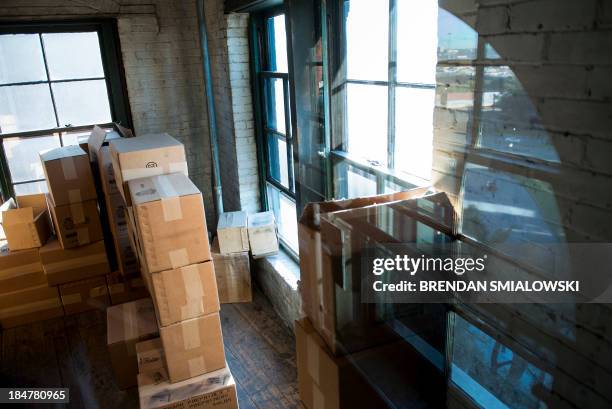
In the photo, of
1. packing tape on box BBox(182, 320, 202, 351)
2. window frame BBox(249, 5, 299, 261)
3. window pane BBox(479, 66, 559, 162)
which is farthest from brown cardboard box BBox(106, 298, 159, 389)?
window pane BBox(479, 66, 559, 162)

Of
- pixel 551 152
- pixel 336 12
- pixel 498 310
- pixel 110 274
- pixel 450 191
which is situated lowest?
pixel 110 274

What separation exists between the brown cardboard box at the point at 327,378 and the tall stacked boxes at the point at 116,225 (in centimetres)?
203

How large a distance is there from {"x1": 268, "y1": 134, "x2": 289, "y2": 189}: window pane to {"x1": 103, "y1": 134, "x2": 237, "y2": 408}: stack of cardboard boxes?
3.41ft

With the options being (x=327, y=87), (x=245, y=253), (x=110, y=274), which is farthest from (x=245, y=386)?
(x=327, y=87)

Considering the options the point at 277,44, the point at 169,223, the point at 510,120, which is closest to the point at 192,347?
the point at 169,223

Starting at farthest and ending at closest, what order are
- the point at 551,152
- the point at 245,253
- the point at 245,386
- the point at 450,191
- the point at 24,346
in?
the point at 245,253 < the point at 24,346 < the point at 245,386 < the point at 450,191 < the point at 551,152

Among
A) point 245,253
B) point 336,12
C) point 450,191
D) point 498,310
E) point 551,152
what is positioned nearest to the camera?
point 551,152

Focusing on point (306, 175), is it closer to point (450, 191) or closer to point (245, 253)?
point (245, 253)

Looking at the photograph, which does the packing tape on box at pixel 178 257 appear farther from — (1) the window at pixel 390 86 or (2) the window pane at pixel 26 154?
(2) the window pane at pixel 26 154

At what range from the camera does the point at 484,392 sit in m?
1.38

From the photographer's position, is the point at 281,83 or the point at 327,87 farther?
the point at 281,83

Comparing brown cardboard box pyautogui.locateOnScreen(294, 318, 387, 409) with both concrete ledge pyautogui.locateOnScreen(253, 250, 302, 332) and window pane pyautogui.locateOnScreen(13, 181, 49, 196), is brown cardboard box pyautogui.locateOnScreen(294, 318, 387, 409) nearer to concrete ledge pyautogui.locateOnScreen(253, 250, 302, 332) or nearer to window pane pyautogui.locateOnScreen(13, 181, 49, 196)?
concrete ledge pyautogui.locateOnScreen(253, 250, 302, 332)

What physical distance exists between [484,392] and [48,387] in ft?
8.64

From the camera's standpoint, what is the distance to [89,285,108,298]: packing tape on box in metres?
3.53
